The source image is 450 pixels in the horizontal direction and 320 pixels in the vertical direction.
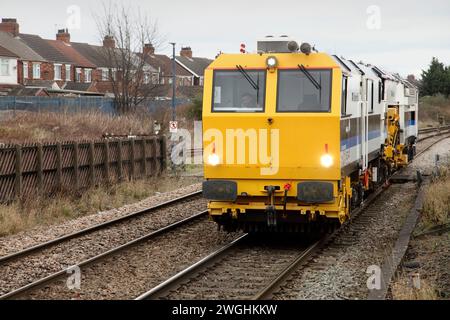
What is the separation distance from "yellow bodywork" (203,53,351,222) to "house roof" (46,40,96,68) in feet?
191

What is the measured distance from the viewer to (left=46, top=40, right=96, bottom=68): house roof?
68981 mm

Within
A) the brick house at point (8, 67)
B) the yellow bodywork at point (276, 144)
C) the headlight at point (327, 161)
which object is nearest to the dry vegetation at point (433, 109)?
the brick house at point (8, 67)

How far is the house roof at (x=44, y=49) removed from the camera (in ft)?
216

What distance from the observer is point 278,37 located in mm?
12391

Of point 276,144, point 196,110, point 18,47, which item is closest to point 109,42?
point 196,110

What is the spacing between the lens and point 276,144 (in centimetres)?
1173

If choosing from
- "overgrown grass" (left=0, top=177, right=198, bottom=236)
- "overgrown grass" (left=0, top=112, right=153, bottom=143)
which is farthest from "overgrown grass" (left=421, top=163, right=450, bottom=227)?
"overgrown grass" (left=0, top=112, right=153, bottom=143)

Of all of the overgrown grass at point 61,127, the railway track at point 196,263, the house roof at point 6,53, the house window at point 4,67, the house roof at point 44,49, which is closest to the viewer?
the railway track at point 196,263

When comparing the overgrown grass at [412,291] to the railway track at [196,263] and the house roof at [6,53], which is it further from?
the house roof at [6,53]

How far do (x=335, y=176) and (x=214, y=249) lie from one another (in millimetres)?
2401

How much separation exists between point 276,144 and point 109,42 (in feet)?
101

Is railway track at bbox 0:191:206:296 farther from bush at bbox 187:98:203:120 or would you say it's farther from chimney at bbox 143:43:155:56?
bush at bbox 187:98:203:120

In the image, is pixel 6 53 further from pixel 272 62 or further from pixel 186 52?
pixel 272 62

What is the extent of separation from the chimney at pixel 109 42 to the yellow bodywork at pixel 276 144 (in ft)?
96.9
